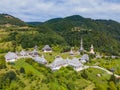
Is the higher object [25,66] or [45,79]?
[25,66]

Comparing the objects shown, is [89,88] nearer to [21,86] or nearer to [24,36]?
[21,86]

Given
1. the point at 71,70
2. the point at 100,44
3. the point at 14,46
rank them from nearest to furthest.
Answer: the point at 71,70 → the point at 14,46 → the point at 100,44

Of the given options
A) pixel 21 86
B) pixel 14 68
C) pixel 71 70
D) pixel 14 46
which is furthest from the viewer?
pixel 14 46

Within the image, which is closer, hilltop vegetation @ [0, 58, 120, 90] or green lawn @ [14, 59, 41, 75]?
hilltop vegetation @ [0, 58, 120, 90]

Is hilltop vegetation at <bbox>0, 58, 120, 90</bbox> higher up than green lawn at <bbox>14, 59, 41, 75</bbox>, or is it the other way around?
green lawn at <bbox>14, 59, 41, 75</bbox>

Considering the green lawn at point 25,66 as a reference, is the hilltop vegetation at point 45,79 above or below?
below

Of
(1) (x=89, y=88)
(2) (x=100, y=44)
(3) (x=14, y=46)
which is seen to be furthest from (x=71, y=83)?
(2) (x=100, y=44)

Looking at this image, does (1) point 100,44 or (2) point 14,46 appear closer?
(2) point 14,46

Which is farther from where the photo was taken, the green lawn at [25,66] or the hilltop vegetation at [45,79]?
the green lawn at [25,66]

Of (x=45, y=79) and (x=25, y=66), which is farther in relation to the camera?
(x=25, y=66)

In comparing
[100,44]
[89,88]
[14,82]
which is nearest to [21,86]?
[14,82]
